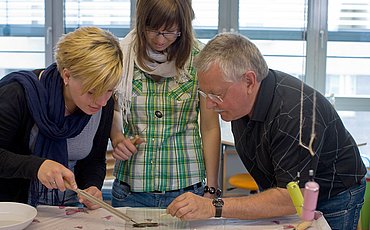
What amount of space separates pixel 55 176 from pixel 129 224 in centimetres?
26

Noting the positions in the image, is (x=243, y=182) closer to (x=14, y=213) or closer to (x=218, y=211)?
(x=218, y=211)

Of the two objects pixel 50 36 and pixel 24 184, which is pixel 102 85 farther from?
pixel 50 36

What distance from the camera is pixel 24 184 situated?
1848mm

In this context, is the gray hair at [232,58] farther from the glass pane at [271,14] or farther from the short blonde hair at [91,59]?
the glass pane at [271,14]

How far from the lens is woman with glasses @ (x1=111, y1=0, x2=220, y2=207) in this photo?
2029 millimetres

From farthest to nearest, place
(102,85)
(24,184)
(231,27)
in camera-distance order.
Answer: (231,27) < (24,184) < (102,85)

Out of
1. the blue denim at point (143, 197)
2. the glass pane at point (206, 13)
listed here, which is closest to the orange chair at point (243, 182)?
the glass pane at point (206, 13)

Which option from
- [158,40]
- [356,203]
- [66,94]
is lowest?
[356,203]

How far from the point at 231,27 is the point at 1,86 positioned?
2722 mm

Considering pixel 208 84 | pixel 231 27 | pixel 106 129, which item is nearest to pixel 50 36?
pixel 231 27

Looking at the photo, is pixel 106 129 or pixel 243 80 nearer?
pixel 243 80

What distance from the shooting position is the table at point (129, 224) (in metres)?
1.74

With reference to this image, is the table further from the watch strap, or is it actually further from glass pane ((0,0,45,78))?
glass pane ((0,0,45,78))

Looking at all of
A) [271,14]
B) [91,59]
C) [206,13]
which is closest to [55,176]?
[91,59]
